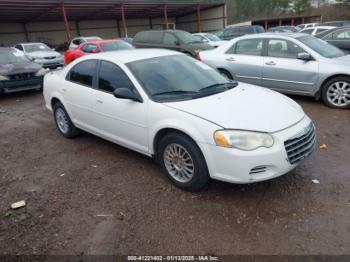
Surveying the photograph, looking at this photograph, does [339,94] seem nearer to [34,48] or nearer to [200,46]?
[200,46]

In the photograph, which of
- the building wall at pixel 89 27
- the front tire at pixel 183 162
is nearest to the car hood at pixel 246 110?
the front tire at pixel 183 162

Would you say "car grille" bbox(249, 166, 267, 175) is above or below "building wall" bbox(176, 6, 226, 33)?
below

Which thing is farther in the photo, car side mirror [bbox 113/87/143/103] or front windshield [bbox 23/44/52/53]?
front windshield [bbox 23/44/52/53]

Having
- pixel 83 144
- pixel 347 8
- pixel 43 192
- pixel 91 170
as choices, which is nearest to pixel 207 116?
pixel 91 170

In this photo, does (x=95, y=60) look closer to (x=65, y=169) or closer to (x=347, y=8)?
(x=65, y=169)

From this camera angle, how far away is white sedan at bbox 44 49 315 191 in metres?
2.99

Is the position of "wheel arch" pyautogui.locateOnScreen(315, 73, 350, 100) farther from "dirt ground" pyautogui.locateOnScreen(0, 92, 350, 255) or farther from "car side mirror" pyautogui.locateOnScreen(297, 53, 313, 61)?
"dirt ground" pyautogui.locateOnScreen(0, 92, 350, 255)

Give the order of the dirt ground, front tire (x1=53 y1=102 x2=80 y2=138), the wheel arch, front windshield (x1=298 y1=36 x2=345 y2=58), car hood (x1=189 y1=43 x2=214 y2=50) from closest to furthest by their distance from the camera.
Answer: the dirt ground
front tire (x1=53 y1=102 x2=80 y2=138)
the wheel arch
front windshield (x1=298 y1=36 x2=345 y2=58)
car hood (x1=189 y1=43 x2=214 y2=50)

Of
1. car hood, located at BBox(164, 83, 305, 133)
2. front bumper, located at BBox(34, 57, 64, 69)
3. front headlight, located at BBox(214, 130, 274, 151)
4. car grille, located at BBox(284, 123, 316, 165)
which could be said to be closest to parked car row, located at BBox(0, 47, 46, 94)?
front bumper, located at BBox(34, 57, 64, 69)

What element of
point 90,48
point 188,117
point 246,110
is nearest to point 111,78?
point 188,117

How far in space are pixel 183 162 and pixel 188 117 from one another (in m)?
0.55

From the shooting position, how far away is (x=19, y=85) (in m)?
8.86

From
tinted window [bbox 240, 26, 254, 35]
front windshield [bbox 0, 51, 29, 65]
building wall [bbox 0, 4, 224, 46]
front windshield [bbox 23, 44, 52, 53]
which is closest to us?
front windshield [bbox 0, 51, 29, 65]

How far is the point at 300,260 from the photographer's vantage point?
8.06ft
